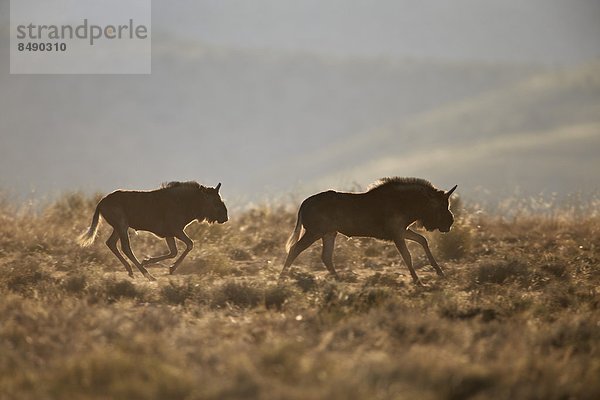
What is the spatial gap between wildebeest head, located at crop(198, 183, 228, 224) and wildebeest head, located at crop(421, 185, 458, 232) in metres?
3.66

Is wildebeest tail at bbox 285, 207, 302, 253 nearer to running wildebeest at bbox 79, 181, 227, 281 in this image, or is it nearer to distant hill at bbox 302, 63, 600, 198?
running wildebeest at bbox 79, 181, 227, 281

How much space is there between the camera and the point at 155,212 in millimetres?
15086

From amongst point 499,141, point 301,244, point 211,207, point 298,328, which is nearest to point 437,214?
point 301,244

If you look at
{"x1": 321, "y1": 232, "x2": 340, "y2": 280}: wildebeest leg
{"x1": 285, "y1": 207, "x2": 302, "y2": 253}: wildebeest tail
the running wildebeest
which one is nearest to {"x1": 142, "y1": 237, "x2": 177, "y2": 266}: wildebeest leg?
the running wildebeest

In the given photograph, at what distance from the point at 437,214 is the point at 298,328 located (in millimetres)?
5923

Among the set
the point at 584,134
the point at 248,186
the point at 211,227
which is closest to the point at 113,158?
the point at 248,186

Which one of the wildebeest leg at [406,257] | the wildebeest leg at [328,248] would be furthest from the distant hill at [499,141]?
the wildebeest leg at [406,257]

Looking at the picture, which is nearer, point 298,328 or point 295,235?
point 298,328

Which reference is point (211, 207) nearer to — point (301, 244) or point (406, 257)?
point (301, 244)

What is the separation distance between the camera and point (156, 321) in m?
9.73

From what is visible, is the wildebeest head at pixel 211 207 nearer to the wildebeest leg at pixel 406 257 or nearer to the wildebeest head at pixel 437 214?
the wildebeest leg at pixel 406 257

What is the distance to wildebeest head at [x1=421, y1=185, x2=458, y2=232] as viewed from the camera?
1490cm

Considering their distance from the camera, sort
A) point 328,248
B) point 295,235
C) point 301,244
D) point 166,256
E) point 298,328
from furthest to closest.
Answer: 1. point 166,256
2. point 328,248
3. point 295,235
4. point 301,244
5. point 298,328

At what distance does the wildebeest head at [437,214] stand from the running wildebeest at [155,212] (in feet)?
12.2
